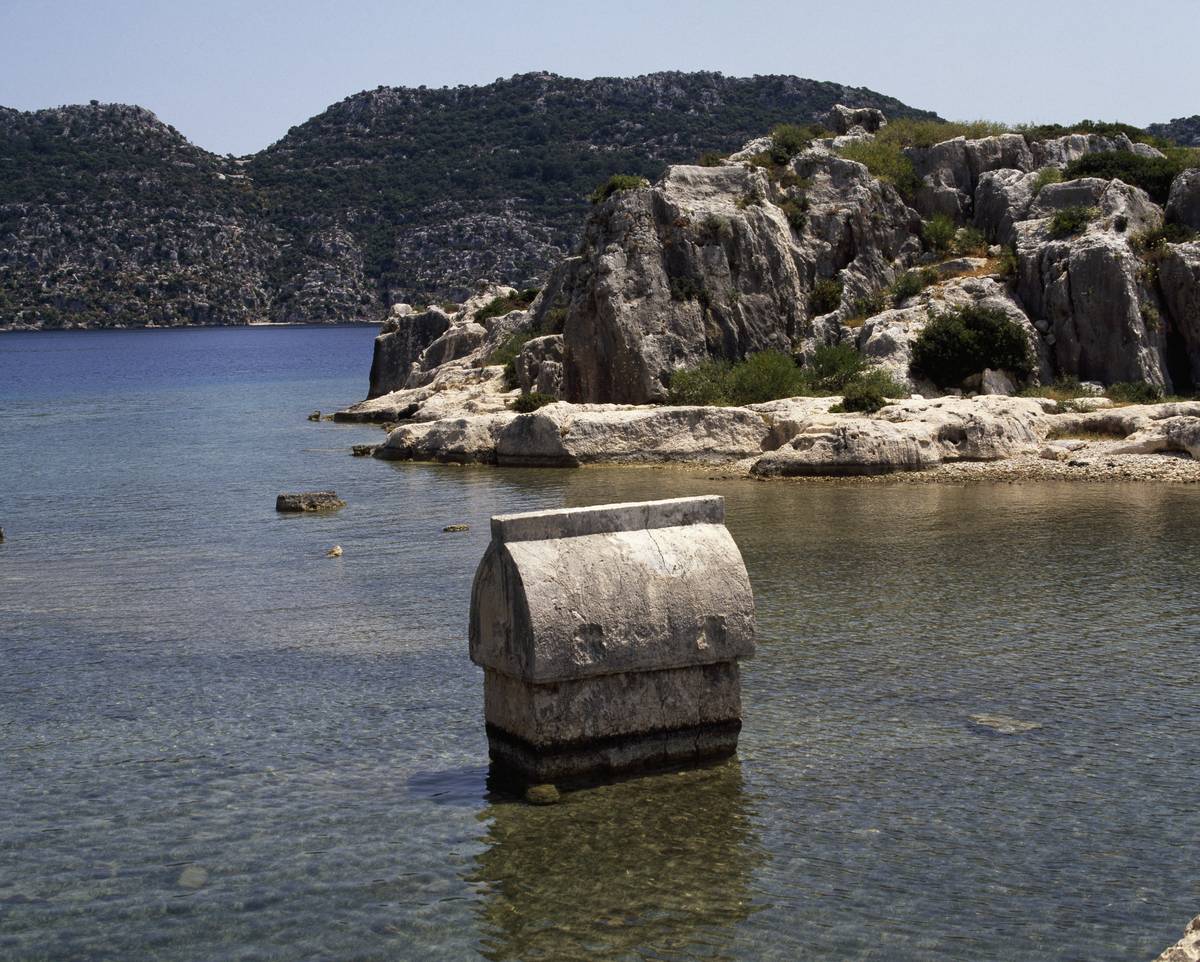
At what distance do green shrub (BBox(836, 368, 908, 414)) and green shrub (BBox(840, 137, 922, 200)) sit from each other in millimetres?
13621

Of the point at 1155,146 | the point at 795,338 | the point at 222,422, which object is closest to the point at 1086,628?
the point at 795,338

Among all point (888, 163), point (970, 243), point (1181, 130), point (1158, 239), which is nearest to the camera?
point (1158, 239)

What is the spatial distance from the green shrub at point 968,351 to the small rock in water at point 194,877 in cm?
3196

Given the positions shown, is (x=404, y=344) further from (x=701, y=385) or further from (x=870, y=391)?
(x=870, y=391)

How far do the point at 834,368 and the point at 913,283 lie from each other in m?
5.92

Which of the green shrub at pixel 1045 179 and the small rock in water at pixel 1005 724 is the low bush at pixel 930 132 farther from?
the small rock in water at pixel 1005 724

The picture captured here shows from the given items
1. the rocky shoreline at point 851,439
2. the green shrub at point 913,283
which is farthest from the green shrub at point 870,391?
the green shrub at point 913,283

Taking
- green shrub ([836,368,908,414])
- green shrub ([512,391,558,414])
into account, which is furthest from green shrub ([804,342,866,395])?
green shrub ([512,391,558,414])

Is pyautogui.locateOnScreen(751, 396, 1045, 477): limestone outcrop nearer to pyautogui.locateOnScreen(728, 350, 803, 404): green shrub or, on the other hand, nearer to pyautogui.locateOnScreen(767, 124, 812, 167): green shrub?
pyautogui.locateOnScreen(728, 350, 803, 404): green shrub

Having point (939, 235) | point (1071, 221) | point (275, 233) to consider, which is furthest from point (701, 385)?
point (275, 233)

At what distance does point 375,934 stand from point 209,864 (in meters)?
1.76

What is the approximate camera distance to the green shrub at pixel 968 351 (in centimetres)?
3978

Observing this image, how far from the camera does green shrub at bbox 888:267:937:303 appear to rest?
148 ft

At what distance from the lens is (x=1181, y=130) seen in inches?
5778
